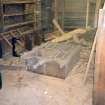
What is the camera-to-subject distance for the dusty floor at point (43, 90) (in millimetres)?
2562

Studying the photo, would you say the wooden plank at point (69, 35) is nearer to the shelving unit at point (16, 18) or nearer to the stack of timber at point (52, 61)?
the shelving unit at point (16, 18)

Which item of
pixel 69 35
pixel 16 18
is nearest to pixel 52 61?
pixel 16 18

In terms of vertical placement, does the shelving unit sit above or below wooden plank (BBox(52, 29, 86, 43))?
above

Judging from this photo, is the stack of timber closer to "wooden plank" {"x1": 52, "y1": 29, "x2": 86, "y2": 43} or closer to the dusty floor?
the dusty floor

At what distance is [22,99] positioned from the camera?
2602 mm

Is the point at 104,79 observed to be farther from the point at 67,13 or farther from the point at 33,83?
the point at 67,13

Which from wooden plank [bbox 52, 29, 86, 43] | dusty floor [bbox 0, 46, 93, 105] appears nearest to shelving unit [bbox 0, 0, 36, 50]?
wooden plank [bbox 52, 29, 86, 43]

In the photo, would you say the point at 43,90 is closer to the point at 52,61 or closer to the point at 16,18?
the point at 52,61

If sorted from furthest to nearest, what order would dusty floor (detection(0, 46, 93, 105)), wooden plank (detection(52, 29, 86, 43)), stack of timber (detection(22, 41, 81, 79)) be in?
wooden plank (detection(52, 29, 86, 43)) < stack of timber (detection(22, 41, 81, 79)) < dusty floor (detection(0, 46, 93, 105))

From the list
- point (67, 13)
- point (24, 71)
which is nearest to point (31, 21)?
point (67, 13)

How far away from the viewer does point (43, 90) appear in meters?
2.85

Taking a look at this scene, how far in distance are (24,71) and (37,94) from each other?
2.74ft

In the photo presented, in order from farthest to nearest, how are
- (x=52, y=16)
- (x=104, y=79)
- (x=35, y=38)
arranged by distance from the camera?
(x=52, y=16) < (x=35, y=38) < (x=104, y=79)

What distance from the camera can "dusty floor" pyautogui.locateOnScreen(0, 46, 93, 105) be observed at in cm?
256
